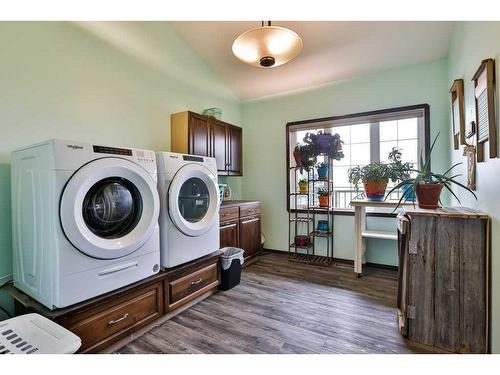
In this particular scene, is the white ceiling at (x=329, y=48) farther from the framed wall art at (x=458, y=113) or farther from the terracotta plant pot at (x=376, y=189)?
the terracotta plant pot at (x=376, y=189)

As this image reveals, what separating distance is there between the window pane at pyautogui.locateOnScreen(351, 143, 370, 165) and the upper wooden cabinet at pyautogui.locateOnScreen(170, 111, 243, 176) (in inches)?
61.2

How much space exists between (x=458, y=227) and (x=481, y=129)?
24.2 inches

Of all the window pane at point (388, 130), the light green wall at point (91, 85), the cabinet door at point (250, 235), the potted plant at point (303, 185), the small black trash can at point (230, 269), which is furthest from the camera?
the potted plant at point (303, 185)

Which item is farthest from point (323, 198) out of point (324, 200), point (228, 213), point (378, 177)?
point (228, 213)

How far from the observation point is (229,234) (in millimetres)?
2859

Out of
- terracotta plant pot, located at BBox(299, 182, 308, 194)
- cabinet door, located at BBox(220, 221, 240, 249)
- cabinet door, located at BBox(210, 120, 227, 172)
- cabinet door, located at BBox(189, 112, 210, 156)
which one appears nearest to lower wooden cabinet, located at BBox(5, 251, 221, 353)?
cabinet door, located at BBox(220, 221, 240, 249)

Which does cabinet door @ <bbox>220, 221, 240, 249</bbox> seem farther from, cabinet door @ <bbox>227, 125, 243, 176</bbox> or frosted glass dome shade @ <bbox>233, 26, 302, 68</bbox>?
frosted glass dome shade @ <bbox>233, 26, 302, 68</bbox>

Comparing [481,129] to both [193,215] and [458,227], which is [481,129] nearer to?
[458,227]

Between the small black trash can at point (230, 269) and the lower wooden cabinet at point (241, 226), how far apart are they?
1.07 ft

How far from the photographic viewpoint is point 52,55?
6.26 ft

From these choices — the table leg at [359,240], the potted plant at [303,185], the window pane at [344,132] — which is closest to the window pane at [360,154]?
the window pane at [344,132]

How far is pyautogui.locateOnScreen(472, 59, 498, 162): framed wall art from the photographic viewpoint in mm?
1330

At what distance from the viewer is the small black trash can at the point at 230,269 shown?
2.37 meters
